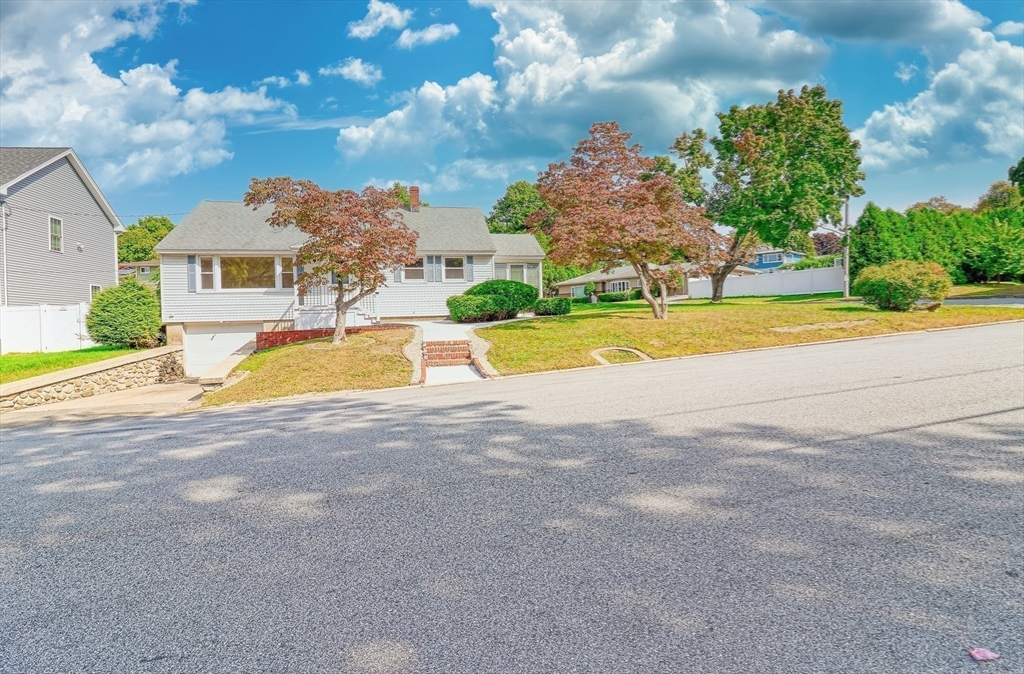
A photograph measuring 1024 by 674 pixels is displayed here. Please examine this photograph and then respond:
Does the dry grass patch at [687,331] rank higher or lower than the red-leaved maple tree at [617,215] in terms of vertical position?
lower

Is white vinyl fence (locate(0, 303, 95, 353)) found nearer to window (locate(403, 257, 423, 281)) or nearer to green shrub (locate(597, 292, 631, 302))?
window (locate(403, 257, 423, 281))

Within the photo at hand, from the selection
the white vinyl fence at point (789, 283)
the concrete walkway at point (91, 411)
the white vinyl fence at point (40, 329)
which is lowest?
the concrete walkway at point (91, 411)

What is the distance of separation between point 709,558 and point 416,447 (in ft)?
10.4

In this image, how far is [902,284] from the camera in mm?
17484

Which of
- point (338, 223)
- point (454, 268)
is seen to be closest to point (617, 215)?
point (338, 223)

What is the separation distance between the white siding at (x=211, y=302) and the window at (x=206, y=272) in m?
0.43

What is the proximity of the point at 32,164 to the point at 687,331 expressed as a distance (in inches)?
961

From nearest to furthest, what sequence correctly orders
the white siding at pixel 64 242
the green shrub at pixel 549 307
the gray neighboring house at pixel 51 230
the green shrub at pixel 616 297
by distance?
the gray neighboring house at pixel 51 230, the white siding at pixel 64 242, the green shrub at pixel 549 307, the green shrub at pixel 616 297

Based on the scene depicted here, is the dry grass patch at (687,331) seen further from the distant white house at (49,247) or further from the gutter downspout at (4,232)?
the gutter downspout at (4,232)

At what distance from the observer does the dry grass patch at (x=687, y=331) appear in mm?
13438

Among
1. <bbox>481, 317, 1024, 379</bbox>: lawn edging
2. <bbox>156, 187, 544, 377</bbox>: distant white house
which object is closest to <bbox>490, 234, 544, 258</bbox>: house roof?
<bbox>156, 187, 544, 377</bbox>: distant white house

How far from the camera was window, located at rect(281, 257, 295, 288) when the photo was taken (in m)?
20.8

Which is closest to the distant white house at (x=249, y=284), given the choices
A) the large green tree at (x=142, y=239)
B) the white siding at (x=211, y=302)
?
the white siding at (x=211, y=302)

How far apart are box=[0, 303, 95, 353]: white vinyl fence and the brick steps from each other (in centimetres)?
1228
